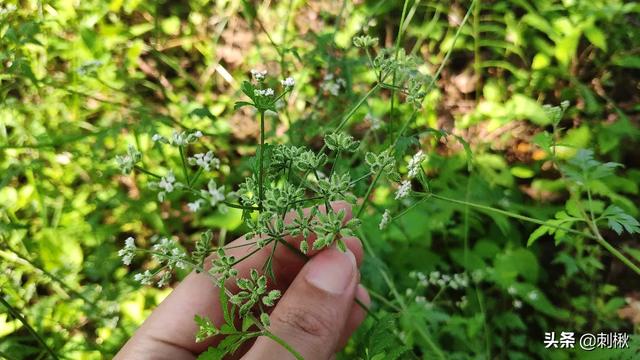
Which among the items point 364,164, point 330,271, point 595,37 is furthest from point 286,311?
point 595,37

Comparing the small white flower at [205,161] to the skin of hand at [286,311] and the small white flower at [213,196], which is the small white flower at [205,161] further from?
the skin of hand at [286,311]

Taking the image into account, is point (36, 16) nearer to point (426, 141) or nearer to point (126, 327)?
point (126, 327)

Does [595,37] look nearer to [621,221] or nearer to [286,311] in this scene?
[621,221]

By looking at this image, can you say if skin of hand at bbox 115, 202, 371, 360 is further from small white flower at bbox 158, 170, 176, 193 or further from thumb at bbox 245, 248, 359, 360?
small white flower at bbox 158, 170, 176, 193

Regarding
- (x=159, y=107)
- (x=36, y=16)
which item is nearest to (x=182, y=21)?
(x=159, y=107)

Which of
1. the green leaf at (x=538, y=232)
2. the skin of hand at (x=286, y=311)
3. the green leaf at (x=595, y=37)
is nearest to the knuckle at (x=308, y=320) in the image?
the skin of hand at (x=286, y=311)

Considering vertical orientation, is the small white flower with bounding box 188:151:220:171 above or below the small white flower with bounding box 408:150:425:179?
above

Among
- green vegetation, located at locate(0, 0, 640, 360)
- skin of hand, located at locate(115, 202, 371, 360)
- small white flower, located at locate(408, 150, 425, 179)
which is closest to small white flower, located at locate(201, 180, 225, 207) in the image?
skin of hand, located at locate(115, 202, 371, 360)
